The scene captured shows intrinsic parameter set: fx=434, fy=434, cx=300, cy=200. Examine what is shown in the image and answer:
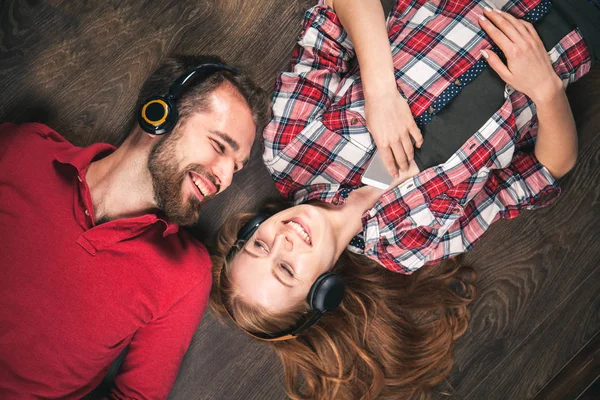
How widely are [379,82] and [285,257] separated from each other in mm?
669

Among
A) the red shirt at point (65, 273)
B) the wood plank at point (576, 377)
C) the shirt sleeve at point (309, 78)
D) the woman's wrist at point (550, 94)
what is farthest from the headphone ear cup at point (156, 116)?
the wood plank at point (576, 377)

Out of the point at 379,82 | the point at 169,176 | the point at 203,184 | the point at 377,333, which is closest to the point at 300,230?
the point at 203,184

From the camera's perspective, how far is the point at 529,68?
4.87 feet

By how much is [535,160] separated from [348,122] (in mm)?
738

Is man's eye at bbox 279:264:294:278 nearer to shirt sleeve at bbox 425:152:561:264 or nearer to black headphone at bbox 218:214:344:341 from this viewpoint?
black headphone at bbox 218:214:344:341

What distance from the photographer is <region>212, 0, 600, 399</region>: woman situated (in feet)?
4.88

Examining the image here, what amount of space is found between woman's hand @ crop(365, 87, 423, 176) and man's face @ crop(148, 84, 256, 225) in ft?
1.39

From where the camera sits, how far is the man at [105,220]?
138cm

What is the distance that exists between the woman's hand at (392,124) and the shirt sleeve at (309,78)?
0.74 ft

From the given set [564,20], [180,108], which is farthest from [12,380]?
[564,20]

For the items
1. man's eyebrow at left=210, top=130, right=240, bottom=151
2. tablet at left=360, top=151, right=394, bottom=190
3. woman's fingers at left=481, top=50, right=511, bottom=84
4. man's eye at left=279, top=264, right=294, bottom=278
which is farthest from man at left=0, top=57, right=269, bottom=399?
woman's fingers at left=481, top=50, right=511, bottom=84

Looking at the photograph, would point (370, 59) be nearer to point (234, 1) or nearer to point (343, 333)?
point (234, 1)

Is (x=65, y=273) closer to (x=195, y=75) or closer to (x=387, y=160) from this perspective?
(x=195, y=75)

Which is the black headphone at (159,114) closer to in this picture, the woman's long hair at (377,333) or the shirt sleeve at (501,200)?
the woman's long hair at (377,333)
